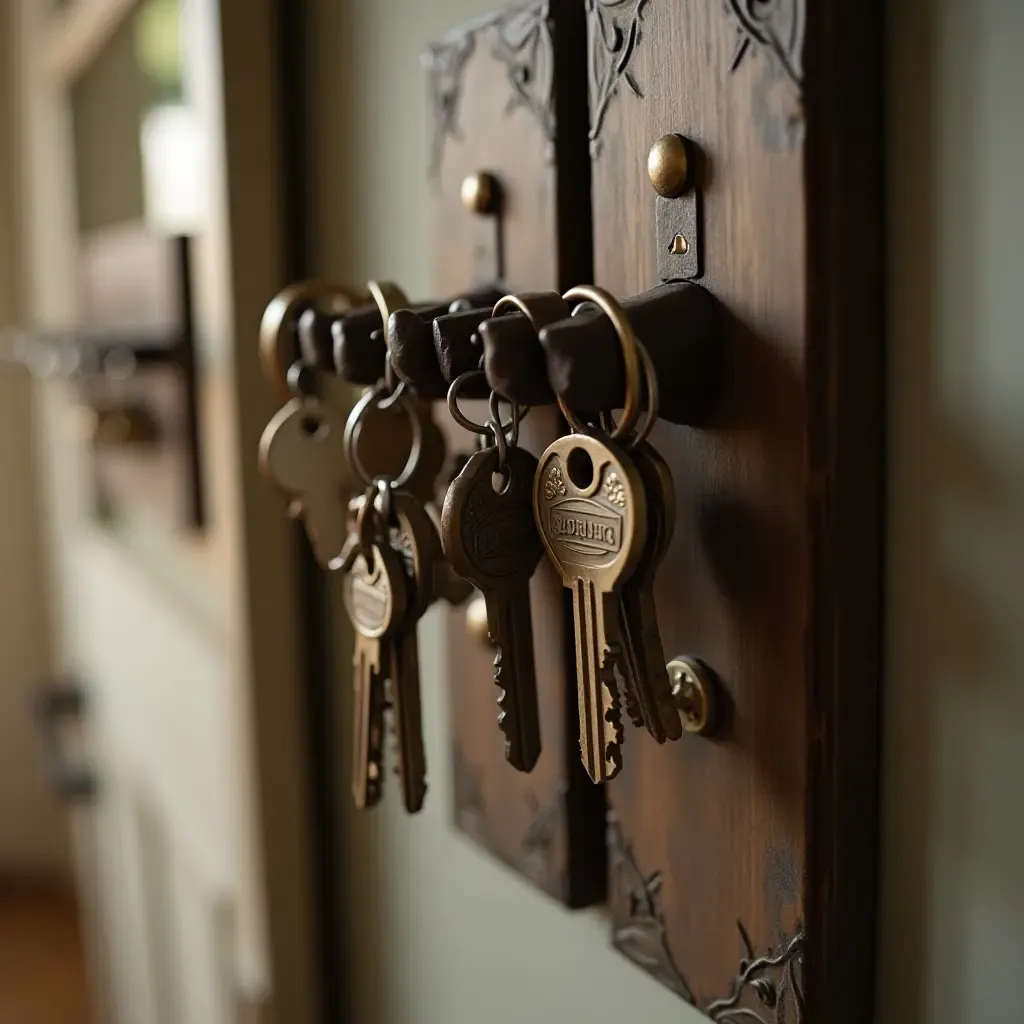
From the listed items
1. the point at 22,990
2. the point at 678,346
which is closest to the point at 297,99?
the point at 678,346

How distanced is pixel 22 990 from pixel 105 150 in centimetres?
115

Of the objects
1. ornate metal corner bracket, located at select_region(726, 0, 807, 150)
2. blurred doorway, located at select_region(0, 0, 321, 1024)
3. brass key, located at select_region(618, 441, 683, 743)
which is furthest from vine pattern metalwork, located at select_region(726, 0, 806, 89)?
blurred doorway, located at select_region(0, 0, 321, 1024)

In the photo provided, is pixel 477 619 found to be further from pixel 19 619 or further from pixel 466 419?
pixel 19 619

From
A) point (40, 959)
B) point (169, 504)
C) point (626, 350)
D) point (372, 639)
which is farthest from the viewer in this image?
point (40, 959)

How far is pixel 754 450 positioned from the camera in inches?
12.6

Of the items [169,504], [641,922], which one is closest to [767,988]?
[641,922]

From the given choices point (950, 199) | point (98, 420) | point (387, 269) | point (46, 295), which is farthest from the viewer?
point (46, 295)

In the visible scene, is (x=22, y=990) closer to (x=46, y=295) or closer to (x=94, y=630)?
(x=94, y=630)

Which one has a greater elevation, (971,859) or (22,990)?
(971,859)

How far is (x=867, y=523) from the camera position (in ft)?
1.03

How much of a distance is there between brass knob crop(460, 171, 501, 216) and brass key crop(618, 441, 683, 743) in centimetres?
16

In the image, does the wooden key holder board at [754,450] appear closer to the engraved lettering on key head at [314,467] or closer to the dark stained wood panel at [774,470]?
the dark stained wood panel at [774,470]

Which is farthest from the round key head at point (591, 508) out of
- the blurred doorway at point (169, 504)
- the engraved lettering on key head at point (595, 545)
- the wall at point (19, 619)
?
the wall at point (19, 619)

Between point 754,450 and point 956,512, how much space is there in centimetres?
6
